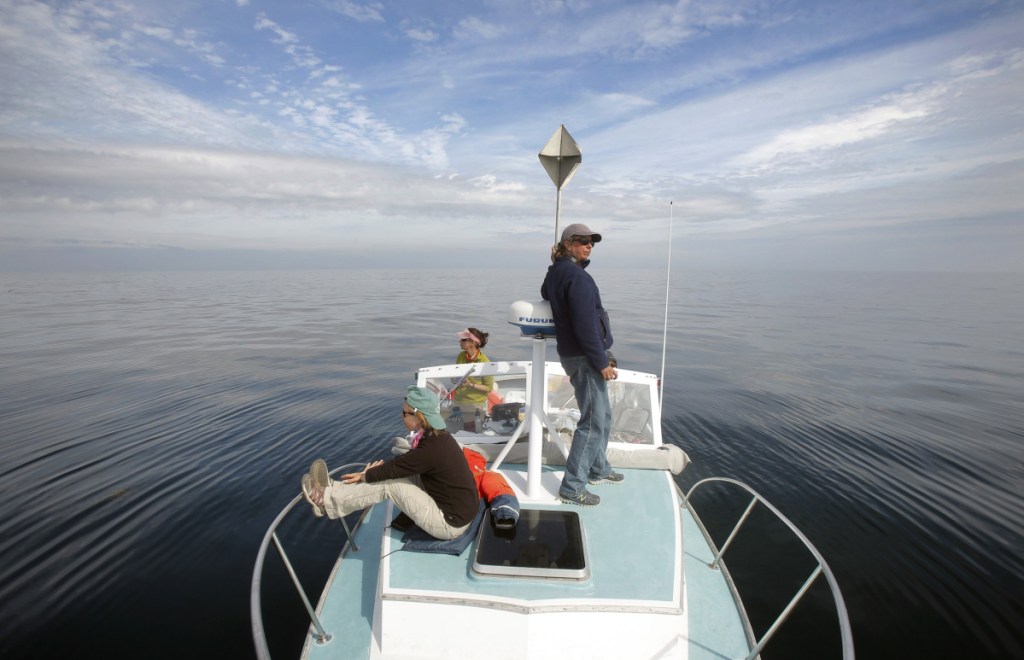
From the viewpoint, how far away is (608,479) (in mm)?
5266

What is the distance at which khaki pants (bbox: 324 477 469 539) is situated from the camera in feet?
12.3

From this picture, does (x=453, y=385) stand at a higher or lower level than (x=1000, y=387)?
higher

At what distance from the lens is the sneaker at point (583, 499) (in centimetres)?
470

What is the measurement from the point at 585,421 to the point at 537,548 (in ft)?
4.36

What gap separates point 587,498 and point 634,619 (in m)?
1.50

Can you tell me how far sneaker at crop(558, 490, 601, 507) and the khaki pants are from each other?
4.29 feet

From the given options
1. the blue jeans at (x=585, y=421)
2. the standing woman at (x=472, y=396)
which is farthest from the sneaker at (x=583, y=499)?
the standing woman at (x=472, y=396)

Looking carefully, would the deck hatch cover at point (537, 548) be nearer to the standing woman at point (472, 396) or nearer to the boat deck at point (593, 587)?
the boat deck at point (593, 587)

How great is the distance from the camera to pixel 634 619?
10.6ft

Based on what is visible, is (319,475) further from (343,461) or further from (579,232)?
(343,461)

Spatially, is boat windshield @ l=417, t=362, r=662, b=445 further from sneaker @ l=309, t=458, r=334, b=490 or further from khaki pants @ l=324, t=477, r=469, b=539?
sneaker @ l=309, t=458, r=334, b=490

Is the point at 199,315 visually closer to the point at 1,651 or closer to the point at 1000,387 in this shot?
the point at 1,651

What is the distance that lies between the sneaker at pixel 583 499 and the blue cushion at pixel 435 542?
1.13 meters

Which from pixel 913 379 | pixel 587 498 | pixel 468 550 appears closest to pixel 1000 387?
pixel 913 379
